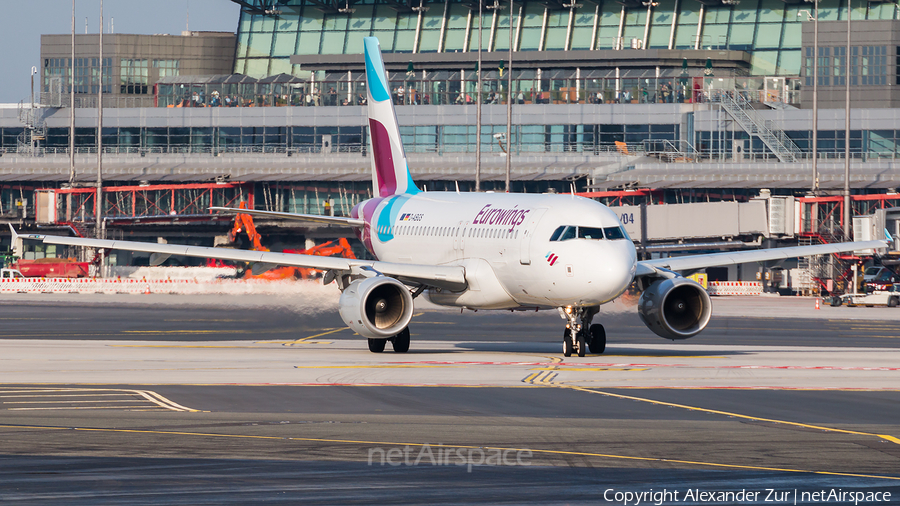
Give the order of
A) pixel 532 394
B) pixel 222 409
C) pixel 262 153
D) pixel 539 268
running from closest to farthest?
pixel 222 409 → pixel 532 394 → pixel 539 268 → pixel 262 153

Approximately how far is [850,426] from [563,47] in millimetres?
100978

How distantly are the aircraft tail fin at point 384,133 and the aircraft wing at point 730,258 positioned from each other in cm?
1125

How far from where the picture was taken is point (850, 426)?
18.4 m

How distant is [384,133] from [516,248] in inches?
518

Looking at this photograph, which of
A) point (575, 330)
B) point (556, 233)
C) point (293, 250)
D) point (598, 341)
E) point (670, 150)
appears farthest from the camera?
point (670, 150)

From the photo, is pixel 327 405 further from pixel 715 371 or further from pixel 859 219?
pixel 859 219

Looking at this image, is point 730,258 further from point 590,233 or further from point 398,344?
point 398,344

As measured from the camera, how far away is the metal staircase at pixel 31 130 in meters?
109

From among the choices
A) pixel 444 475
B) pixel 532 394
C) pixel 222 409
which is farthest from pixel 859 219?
pixel 444 475

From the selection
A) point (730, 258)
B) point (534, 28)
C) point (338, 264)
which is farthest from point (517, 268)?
point (534, 28)

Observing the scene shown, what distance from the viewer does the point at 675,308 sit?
105 feet

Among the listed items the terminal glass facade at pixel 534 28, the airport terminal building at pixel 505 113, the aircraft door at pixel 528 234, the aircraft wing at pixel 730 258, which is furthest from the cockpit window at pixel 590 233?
the terminal glass facade at pixel 534 28

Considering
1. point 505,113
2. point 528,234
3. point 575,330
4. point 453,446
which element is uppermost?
point 505,113

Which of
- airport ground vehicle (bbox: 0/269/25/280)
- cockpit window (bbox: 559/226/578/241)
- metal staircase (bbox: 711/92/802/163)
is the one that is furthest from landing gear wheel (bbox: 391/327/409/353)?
metal staircase (bbox: 711/92/802/163)
